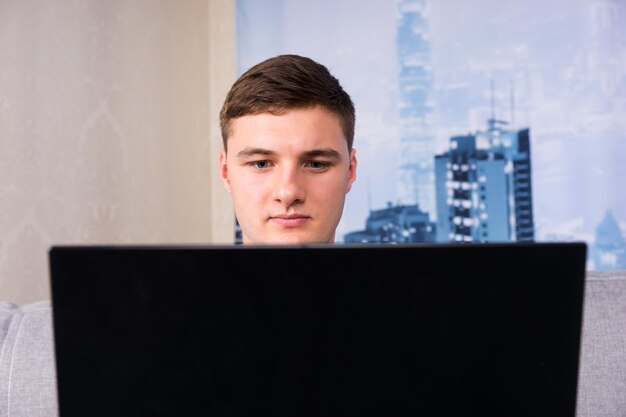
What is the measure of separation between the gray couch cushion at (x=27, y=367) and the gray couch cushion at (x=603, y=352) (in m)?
0.96

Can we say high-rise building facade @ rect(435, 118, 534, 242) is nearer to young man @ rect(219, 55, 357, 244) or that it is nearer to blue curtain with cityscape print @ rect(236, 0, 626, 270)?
blue curtain with cityscape print @ rect(236, 0, 626, 270)

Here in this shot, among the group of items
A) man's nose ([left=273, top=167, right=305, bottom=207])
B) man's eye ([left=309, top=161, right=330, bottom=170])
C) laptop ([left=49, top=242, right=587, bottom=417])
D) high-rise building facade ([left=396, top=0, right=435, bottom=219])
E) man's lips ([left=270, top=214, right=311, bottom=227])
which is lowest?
laptop ([left=49, top=242, right=587, bottom=417])

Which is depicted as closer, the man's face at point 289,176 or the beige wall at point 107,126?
the man's face at point 289,176

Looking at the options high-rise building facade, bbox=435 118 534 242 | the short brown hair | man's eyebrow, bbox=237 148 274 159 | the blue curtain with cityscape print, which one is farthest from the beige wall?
man's eyebrow, bbox=237 148 274 159

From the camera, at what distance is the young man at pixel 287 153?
4.24 ft

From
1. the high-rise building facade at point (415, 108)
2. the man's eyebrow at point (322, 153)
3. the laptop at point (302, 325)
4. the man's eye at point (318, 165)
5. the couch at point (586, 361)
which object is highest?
the high-rise building facade at point (415, 108)

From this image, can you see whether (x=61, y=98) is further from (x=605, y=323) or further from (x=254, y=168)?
(x=605, y=323)

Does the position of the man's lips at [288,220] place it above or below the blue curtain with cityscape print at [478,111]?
below

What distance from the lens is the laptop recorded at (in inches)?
19.5

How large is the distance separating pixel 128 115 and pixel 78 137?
0.96 ft

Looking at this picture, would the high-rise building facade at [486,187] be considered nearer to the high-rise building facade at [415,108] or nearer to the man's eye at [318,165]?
the high-rise building facade at [415,108]

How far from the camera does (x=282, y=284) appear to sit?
0.49 metres

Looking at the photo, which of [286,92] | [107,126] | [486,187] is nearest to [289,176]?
[286,92]

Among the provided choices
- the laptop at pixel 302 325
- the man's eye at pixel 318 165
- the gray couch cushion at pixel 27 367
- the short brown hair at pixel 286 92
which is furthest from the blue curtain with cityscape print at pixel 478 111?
the laptop at pixel 302 325
